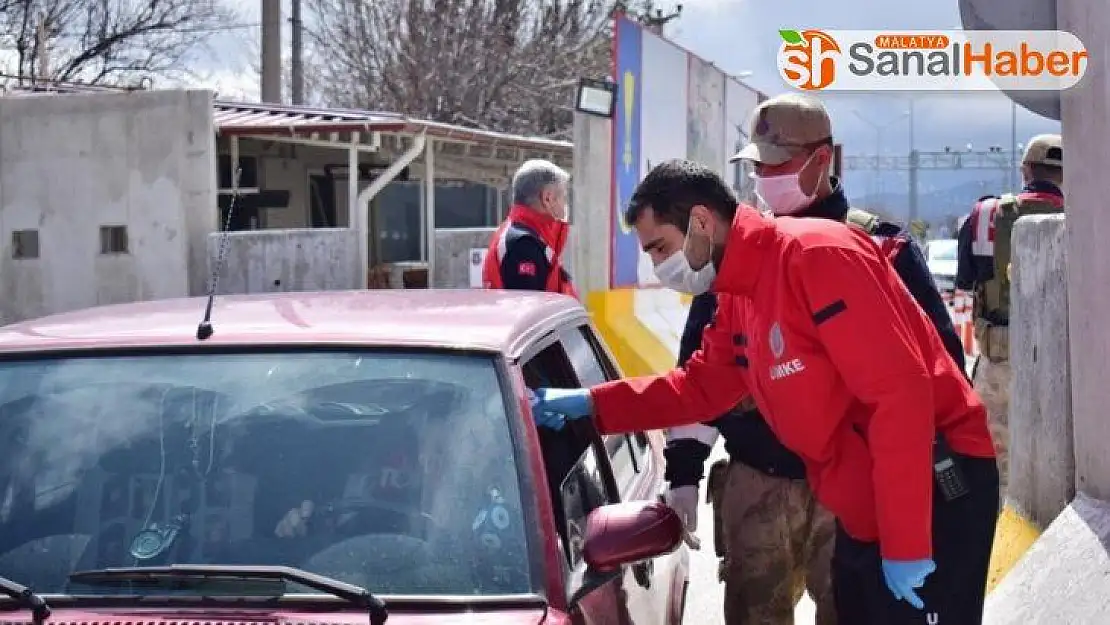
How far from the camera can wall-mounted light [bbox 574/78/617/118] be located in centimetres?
1177

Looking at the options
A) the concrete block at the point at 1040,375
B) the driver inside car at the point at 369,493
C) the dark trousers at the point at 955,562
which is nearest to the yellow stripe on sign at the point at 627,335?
the concrete block at the point at 1040,375

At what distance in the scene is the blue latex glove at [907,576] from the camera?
272 centimetres

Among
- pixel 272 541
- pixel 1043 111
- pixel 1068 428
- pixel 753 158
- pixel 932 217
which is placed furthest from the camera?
pixel 932 217

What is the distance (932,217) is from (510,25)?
5750cm

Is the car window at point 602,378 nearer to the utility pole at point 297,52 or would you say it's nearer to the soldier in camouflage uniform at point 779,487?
the soldier in camouflage uniform at point 779,487

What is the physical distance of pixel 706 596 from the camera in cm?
589

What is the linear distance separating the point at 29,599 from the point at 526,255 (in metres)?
3.74

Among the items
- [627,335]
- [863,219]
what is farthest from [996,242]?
[627,335]

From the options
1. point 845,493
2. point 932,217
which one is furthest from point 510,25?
point 932,217

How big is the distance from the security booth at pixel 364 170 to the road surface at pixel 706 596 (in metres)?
9.02

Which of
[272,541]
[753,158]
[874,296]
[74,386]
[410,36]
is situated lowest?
[272,541]

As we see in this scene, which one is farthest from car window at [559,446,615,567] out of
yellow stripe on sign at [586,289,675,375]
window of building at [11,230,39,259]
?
window of building at [11,230,39,259]

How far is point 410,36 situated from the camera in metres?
29.4

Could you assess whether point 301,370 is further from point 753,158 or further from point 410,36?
point 410,36
